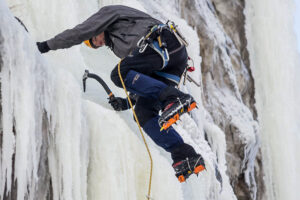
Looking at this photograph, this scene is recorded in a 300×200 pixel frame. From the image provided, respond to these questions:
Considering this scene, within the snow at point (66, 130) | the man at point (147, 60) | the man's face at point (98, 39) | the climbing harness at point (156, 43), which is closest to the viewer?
the snow at point (66, 130)

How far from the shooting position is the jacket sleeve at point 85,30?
2016mm

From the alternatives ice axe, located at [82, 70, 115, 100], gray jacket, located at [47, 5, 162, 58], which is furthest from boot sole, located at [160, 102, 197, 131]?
ice axe, located at [82, 70, 115, 100]

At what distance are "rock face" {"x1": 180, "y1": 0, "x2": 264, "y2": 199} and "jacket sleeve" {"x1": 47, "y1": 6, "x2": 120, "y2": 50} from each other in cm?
342

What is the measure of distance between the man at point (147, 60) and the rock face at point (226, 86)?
3321mm

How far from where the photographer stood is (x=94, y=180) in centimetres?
192

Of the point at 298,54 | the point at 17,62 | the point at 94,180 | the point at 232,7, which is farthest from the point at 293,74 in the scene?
the point at 17,62

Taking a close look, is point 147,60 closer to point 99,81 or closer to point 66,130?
point 99,81

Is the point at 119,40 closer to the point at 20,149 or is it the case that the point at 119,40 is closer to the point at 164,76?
the point at 164,76

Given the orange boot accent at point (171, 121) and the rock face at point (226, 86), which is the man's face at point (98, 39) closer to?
the orange boot accent at point (171, 121)

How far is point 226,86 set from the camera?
6.19 metres

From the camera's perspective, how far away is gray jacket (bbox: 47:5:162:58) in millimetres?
2045

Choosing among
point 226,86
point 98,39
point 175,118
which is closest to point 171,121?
point 175,118

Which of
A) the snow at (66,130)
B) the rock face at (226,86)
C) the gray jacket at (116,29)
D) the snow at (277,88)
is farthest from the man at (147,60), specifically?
the snow at (277,88)

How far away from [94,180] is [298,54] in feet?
20.7
